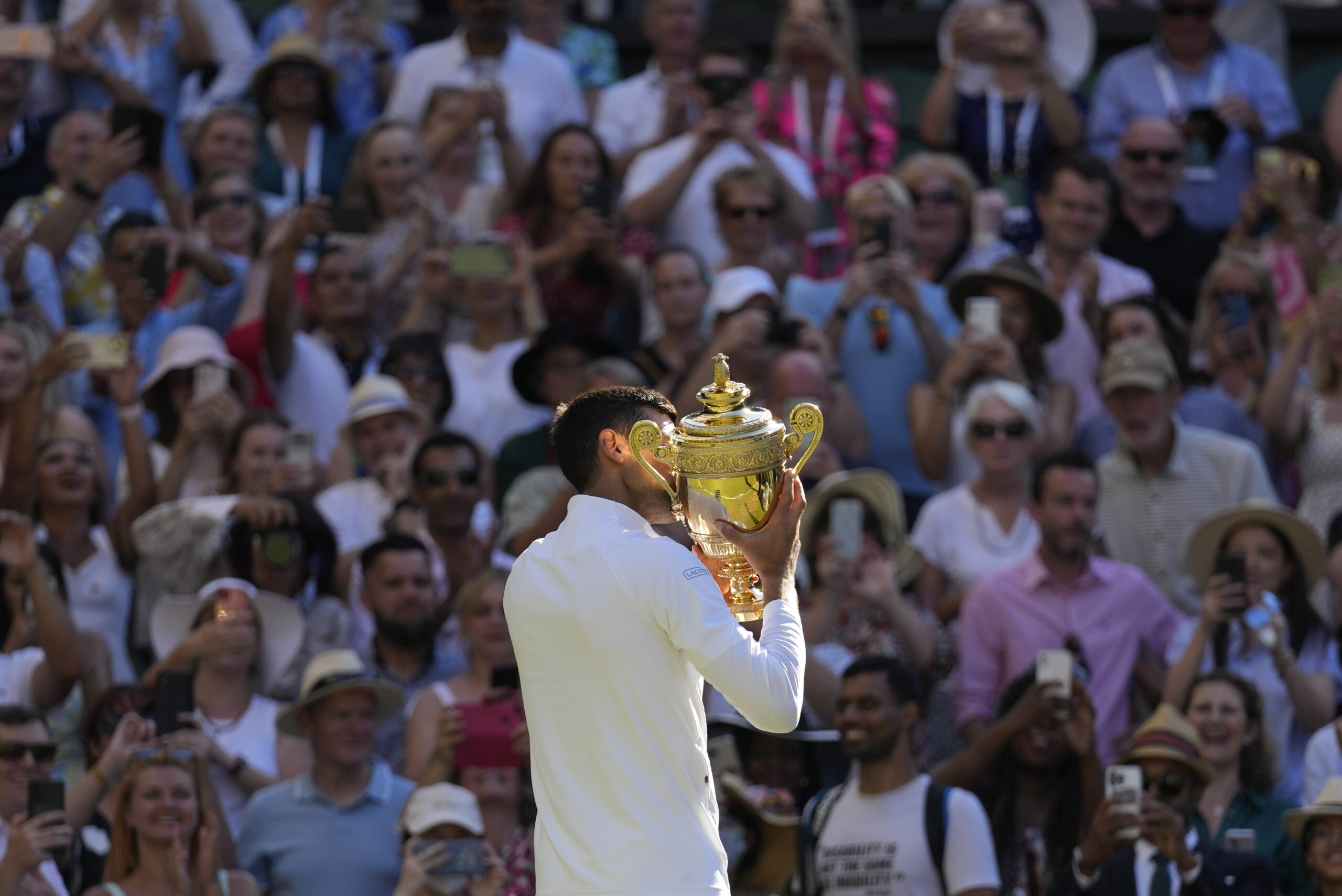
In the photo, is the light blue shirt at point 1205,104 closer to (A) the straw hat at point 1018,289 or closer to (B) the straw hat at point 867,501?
(A) the straw hat at point 1018,289

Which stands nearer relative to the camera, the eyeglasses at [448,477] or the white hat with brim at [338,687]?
the white hat with brim at [338,687]

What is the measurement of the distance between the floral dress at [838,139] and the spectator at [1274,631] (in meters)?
3.55

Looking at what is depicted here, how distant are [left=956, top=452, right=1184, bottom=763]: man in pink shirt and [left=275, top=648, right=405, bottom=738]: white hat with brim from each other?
7.47ft

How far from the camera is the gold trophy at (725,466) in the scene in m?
5.42

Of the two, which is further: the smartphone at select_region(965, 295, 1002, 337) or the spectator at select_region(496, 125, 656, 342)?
the spectator at select_region(496, 125, 656, 342)

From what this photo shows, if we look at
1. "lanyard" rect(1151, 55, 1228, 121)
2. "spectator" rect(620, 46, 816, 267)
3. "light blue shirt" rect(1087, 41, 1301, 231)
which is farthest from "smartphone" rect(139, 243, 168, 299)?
"lanyard" rect(1151, 55, 1228, 121)

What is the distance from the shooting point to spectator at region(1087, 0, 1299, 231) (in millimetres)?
13109

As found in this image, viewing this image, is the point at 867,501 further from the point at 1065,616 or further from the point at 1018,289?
the point at 1018,289

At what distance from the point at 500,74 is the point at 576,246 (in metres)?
1.91

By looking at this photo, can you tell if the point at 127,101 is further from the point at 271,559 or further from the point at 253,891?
the point at 253,891

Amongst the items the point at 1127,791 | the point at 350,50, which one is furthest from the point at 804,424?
the point at 350,50

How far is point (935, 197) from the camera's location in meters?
12.1

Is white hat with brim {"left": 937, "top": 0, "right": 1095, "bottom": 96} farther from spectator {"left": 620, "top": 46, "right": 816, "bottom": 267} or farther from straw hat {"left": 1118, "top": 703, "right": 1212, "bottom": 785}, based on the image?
straw hat {"left": 1118, "top": 703, "right": 1212, "bottom": 785}

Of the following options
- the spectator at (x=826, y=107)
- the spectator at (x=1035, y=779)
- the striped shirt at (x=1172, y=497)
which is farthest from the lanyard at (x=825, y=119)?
the spectator at (x=1035, y=779)
